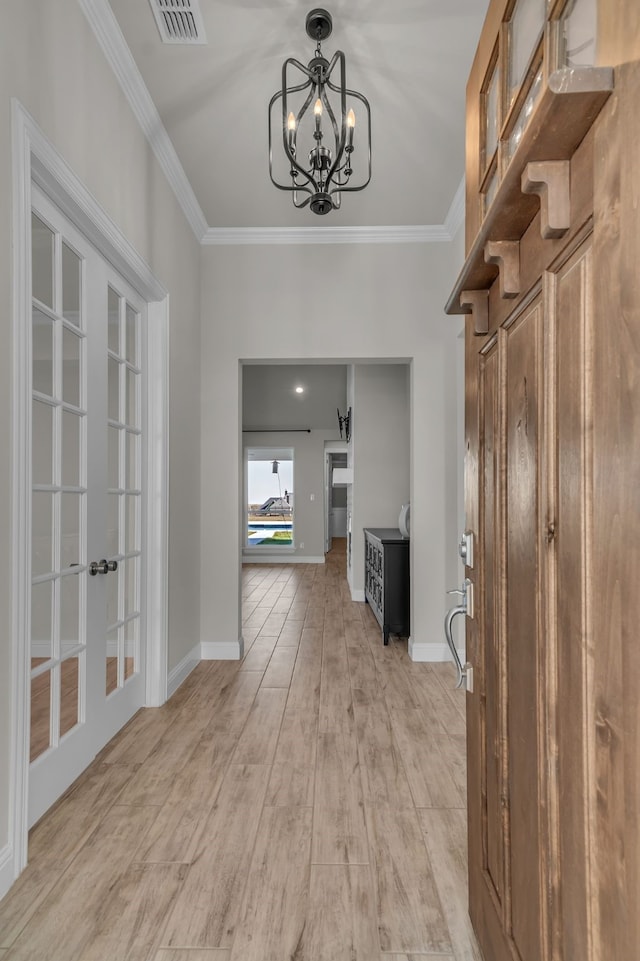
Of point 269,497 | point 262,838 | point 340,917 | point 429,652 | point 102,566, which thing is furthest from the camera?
point 269,497

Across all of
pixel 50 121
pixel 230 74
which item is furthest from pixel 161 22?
pixel 50 121

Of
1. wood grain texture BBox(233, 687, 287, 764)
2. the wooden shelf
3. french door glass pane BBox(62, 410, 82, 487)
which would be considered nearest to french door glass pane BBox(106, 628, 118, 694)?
wood grain texture BBox(233, 687, 287, 764)

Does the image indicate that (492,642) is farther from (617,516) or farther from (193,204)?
(193,204)

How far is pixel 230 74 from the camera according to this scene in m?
2.75

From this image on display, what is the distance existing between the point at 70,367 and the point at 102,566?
2.86 feet

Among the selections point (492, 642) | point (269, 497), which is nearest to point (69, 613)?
point (492, 642)

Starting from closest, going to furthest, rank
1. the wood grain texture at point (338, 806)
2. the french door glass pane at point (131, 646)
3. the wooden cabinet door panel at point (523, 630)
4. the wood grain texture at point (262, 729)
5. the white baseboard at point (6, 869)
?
the wooden cabinet door panel at point (523, 630) < the white baseboard at point (6, 869) < the wood grain texture at point (338, 806) < the wood grain texture at point (262, 729) < the french door glass pane at point (131, 646)

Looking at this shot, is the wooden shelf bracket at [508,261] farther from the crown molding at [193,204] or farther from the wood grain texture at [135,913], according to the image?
the crown molding at [193,204]

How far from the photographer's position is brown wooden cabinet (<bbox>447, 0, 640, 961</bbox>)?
667mm

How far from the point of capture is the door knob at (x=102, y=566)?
2.58 metres

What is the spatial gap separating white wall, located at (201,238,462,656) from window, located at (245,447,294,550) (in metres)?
6.95

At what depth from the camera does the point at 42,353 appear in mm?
2191

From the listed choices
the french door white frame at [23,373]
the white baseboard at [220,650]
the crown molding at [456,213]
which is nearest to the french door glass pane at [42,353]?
the french door white frame at [23,373]

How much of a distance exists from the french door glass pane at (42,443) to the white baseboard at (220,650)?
2388 millimetres
